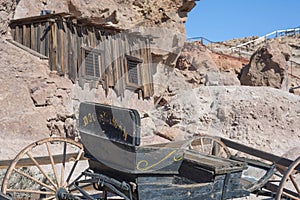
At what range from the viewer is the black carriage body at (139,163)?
3.04m

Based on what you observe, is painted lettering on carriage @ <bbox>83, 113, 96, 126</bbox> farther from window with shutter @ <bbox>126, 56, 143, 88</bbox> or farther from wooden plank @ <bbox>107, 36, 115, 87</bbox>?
window with shutter @ <bbox>126, 56, 143, 88</bbox>

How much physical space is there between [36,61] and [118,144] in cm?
788

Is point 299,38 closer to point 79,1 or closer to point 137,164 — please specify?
point 79,1

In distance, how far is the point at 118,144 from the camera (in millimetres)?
3137

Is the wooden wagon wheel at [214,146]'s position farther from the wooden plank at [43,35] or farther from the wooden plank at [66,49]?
the wooden plank at [43,35]

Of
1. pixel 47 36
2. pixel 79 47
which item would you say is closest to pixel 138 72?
pixel 79 47

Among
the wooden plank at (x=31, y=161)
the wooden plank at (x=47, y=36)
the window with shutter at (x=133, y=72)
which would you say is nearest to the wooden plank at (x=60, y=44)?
Answer: the wooden plank at (x=47, y=36)

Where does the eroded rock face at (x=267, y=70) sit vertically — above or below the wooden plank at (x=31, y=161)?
above

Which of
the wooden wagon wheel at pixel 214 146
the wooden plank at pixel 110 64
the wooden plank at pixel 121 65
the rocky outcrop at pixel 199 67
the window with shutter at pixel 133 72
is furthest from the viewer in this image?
the rocky outcrop at pixel 199 67

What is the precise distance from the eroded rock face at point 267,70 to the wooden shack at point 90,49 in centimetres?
420

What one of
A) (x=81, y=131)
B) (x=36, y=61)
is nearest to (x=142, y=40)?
(x=36, y=61)

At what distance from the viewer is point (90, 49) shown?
12664mm

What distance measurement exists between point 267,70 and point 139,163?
1275 cm

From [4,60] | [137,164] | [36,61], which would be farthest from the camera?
[36,61]
